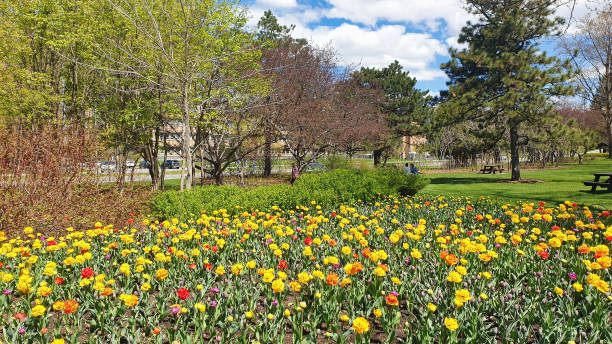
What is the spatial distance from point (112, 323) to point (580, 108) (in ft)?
202

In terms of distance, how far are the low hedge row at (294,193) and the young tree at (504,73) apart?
9.71 metres

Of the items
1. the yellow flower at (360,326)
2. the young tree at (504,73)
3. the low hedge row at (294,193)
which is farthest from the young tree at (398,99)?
the yellow flower at (360,326)

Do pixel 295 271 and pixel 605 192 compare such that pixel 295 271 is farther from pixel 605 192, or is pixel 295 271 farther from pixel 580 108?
pixel 580 108

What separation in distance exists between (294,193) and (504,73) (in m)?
15.7

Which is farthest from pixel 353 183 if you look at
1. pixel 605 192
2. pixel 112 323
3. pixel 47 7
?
pixel 47 7

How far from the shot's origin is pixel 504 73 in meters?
17.8

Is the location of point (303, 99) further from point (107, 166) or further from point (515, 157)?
point (515, 157)

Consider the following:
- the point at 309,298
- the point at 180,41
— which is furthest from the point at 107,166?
the point at 309,298

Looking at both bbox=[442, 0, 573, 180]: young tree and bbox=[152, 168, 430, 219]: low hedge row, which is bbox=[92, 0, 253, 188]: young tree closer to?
bbox=[152, 168, 430, 219]: low hedge row

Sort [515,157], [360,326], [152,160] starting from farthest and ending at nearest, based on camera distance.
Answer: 1. [515,157]
2. [152,160]
3. [360,326]

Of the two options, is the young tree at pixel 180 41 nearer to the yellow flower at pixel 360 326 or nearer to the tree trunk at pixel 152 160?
the tree trunk at pixel 152 160

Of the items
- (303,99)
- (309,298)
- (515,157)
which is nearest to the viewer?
(309,298)

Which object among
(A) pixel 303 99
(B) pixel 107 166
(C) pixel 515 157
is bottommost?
(B) pixel 107 166

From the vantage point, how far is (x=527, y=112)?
54.1ft
